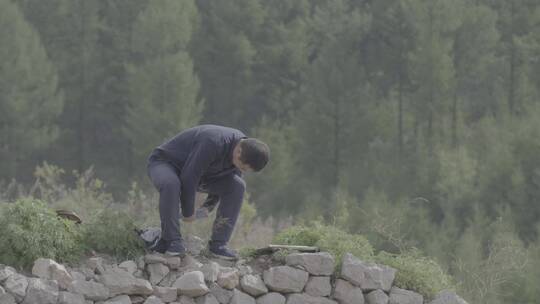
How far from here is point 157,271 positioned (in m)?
6.42

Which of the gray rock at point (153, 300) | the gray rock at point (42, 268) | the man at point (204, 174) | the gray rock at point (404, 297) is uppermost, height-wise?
the man at point (204, 174)

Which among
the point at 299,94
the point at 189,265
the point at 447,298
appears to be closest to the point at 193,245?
the point at 189,265

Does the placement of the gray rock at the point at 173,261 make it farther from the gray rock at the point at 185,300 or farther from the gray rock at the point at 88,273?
the gray rock at the point at 88,273

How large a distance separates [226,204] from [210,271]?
0.53m

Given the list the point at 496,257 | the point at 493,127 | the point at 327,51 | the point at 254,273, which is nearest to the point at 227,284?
the point at 254,273

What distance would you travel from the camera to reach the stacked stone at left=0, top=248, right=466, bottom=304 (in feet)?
19.7

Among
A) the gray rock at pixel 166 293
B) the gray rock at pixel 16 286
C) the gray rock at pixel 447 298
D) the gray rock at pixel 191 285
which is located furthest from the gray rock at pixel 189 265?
the gray rock at pixel 447 298

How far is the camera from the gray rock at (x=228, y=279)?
647 cm

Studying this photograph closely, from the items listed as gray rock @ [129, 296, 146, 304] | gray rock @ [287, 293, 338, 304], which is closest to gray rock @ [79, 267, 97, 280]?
gray rock @ [129, 296, 146, 304]

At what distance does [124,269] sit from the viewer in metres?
6.32

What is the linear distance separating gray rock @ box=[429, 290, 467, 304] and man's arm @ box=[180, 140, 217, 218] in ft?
5.88

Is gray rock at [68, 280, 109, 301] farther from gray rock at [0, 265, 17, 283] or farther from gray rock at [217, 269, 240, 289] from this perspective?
gray rock at [217, 269, 240, 289]

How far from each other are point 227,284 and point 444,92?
26.5m

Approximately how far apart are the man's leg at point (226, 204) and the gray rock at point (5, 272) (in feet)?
4.58
